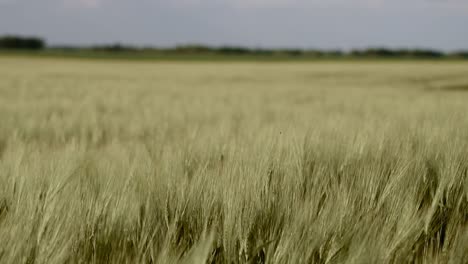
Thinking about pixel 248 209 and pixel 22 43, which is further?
pixel 22 43

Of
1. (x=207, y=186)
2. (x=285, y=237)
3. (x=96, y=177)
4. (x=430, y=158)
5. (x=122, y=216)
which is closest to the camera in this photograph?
(x=285, y=237)

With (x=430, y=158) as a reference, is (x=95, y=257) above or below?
below

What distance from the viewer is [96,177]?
1.22m

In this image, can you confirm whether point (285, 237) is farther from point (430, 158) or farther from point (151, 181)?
point (430, 158)

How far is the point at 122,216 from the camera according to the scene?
91 centimetres

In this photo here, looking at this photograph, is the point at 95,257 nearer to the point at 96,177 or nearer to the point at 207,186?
the point at 207,186

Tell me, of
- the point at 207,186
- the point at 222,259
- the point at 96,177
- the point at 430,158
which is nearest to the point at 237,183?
the point at 207,186

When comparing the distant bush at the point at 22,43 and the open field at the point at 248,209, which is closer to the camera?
the open field at the point at 248,209

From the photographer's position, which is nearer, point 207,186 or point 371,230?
point 371,230

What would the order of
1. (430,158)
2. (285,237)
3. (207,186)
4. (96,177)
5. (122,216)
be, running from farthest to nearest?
(430,158) < (96,177) < (207,186) < (122,216) < (285,237)

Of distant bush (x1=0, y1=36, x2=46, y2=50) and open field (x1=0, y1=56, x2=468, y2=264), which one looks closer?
open field (x1=0, y1=56, x2=468, y2=264)

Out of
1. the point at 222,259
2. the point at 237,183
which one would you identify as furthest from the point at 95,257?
the point at 237,183

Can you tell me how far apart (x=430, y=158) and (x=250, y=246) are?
0.76m

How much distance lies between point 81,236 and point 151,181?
0.27m
